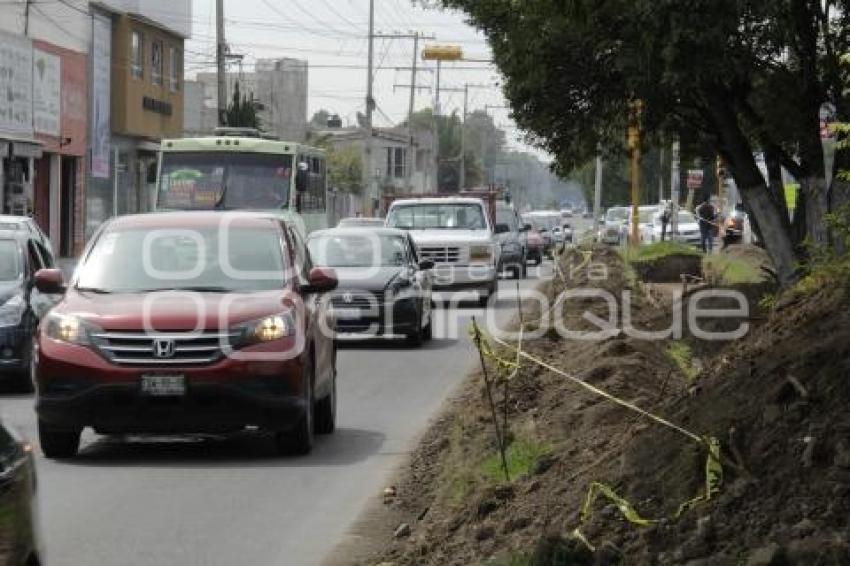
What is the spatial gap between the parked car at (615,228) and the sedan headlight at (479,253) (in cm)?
2705

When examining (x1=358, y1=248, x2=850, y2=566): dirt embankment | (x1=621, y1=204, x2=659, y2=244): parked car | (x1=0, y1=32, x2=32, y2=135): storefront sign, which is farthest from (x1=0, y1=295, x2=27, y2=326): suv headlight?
(x1=621, y1=204, x2=659, y2=244): parked car

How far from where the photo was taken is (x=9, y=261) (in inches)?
706

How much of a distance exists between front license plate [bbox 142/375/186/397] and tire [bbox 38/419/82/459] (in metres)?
0.79

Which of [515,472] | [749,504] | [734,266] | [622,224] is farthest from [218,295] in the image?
[622,224]

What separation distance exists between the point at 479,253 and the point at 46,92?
63.3 feet

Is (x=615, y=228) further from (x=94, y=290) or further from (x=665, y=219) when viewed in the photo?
(x=94, y=290)

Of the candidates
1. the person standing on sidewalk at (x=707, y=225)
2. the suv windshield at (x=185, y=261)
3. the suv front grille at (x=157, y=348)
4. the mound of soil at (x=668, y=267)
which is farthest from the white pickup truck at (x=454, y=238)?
the suv front grille at (x=157, y=348)

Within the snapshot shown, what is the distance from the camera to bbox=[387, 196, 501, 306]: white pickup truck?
32219 millimetres

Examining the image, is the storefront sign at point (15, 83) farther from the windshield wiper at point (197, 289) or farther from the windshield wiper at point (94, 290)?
the windshield wiper at point (197, 289)

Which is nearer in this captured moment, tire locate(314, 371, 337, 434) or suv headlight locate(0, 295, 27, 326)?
tire locate(314, 371, 337, 434)

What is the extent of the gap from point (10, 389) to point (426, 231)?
16.0 m

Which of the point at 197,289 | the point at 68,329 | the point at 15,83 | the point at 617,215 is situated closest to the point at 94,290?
the point at 68,329

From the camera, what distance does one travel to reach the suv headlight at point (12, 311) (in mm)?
17125

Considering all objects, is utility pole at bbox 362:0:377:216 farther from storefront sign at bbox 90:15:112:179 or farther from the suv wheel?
the suv wheel
